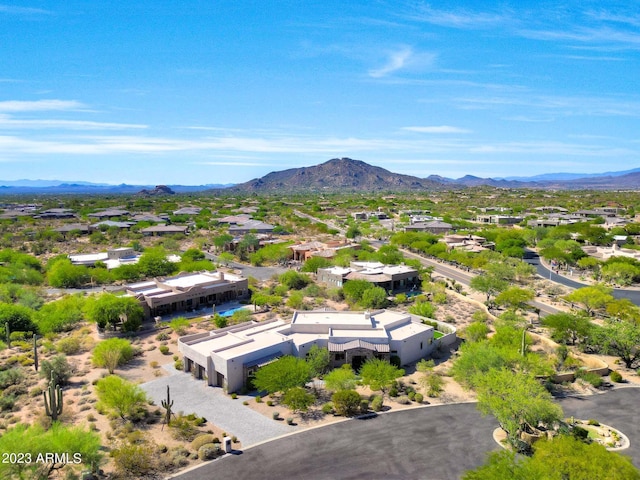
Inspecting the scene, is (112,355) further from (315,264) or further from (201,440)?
(315,264)

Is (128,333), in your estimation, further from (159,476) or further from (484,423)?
(484,423)

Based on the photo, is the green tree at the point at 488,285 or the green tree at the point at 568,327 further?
the green tree at the point at 488,285

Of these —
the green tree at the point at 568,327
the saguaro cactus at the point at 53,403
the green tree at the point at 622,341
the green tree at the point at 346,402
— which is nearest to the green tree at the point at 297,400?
the green tree at the point at 346,402

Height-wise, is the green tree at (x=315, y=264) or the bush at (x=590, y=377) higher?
the green tree at (x=315, y=264)

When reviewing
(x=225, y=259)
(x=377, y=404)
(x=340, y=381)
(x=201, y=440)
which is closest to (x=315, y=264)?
(x=225, y=259)

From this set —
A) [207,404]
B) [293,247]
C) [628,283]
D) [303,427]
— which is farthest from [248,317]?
[628,283]

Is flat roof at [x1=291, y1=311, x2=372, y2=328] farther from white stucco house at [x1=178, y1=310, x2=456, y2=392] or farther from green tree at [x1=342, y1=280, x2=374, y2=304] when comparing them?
green tree at [x1=342, y1=280, x2=374, y2=304]

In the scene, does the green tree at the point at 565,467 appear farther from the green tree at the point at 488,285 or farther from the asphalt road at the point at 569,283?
the asphalt road at the point at 569,283
